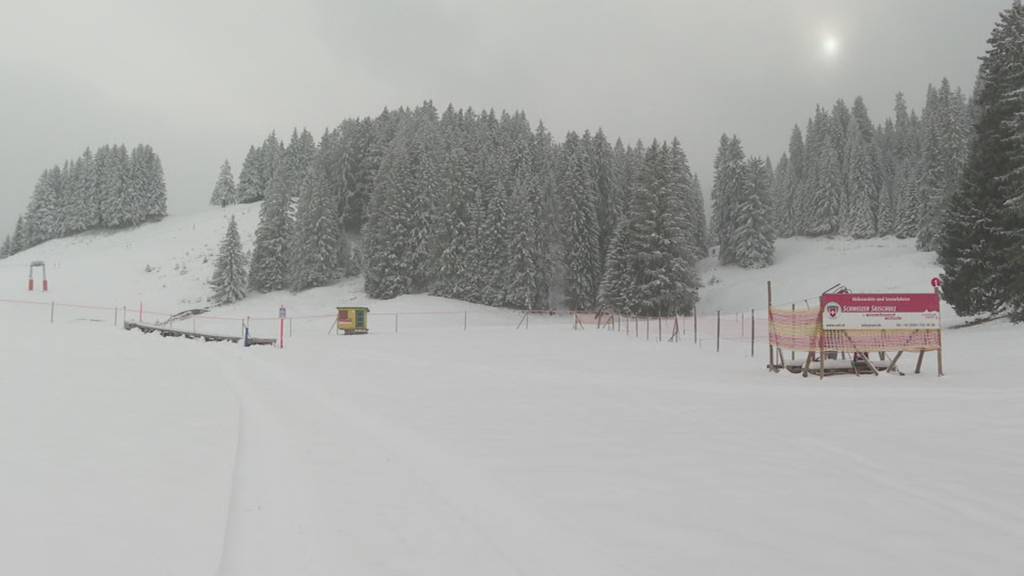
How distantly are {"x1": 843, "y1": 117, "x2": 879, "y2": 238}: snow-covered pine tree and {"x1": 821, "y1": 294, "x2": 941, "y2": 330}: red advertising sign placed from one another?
2756 inches

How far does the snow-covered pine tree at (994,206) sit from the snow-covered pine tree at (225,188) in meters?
122

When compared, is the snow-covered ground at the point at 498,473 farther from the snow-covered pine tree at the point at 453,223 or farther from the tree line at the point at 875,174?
the tree line at the point at 875,174

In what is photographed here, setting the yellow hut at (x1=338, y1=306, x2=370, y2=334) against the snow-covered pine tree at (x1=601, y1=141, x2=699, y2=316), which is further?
the snow-covered pine tree at (x1=601, y1=141, x2=699, y2=316)

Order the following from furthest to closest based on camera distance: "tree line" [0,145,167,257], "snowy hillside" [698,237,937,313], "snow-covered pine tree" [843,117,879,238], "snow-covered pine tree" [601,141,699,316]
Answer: "tree line" [0,145,167,257], "snow-covered pine tree" [843,117,879,238], "snowy hillside" [698,237,937,313], "snow-covered pine tree" [601,141,699,316]

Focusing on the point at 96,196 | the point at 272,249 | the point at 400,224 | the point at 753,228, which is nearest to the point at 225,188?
the point at 96,196

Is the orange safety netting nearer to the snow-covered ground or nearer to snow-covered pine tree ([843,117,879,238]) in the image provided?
the snow-covered ground

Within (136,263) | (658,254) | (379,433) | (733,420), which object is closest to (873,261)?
(658,254)

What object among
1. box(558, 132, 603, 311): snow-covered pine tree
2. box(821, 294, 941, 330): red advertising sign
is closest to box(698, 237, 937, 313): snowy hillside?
box(558, 132, 603, 311): snow-covered pine tree

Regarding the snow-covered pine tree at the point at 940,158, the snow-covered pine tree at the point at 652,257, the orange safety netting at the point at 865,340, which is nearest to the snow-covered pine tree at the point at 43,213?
the snow-covered pine tree at the point at 652,257

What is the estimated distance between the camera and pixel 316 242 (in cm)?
5712

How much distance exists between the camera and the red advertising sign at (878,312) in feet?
49.9

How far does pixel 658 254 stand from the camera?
157 feet

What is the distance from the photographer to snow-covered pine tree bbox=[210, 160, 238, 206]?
11506 centimetres

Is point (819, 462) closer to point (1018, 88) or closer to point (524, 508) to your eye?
point (524, 508)
